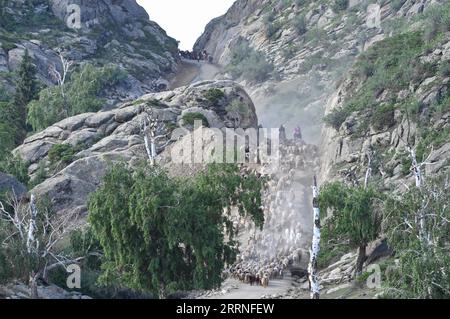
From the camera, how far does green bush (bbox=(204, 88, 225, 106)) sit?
209 ft

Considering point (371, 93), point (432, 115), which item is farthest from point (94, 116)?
point (432, 115)

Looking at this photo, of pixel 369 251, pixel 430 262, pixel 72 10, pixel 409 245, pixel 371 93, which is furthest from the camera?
pixel 72 10

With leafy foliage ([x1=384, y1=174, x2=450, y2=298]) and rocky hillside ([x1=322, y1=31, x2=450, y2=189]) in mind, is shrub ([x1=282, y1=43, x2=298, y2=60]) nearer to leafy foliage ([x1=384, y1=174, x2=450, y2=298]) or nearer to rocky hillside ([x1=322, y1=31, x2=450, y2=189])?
rocky hillside ([x1=322, y1=31, x2=450, y2=189])

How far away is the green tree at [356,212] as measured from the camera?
1375 inches

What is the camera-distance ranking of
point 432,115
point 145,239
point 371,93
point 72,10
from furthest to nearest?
point 72,10
point 371,93
point 432,115
point 145,239

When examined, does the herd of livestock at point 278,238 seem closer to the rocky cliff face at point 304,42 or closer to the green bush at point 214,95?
the green bush at point 214,95

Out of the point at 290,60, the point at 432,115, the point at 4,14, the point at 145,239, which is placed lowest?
the point at 145,239

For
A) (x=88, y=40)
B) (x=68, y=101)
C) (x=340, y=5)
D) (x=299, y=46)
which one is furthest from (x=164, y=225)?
(x=340, y=5)

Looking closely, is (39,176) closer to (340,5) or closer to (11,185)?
(11,185)

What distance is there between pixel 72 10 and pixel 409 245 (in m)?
97.1

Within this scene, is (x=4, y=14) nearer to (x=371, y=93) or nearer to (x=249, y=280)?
(x=371, y=93)

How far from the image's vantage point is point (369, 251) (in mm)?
36812

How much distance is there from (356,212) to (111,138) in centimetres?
2618
